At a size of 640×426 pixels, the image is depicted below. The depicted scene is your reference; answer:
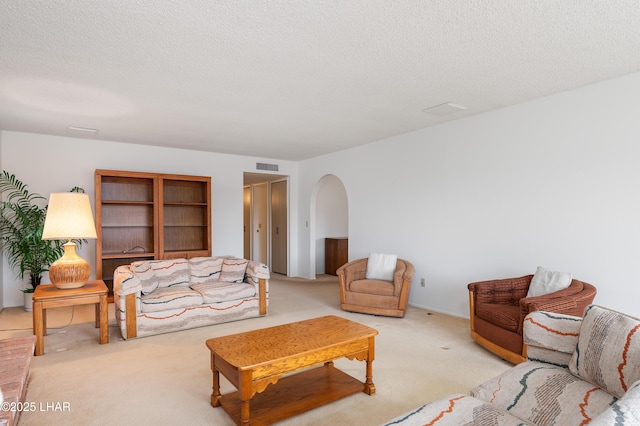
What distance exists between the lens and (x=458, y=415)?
159 centimetres

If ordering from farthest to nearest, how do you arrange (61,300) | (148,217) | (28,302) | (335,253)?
(335,253), (148,217), (28,302), (61,300)

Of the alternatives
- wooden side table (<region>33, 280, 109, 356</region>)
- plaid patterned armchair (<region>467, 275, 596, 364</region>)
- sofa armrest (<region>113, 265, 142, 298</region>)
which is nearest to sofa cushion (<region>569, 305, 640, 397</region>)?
plaid patterned armchair (<region>467, 275, 596, 364</region>)

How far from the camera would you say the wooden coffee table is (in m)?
2.19

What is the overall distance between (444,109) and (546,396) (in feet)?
10.4

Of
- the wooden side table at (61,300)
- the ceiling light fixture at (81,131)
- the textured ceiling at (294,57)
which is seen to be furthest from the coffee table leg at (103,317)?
the ceiling light fixture at (81,131)

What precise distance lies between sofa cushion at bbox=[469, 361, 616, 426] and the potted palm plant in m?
5.34

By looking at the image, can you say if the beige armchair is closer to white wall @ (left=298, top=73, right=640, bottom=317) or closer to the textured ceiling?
white wall @ (left=298, top=73, right=640, bottom=317)

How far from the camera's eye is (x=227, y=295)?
4.45 m

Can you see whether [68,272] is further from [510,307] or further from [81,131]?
[510,307]

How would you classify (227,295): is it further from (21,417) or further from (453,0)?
(453,0)

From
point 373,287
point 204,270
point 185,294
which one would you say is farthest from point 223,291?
point 373,287

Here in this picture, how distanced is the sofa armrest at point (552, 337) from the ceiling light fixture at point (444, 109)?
2.53 meters

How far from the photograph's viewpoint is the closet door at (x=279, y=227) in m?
7.96

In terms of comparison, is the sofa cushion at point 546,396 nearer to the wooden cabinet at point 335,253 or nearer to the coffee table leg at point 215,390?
the coffee table leg at point 215,390
